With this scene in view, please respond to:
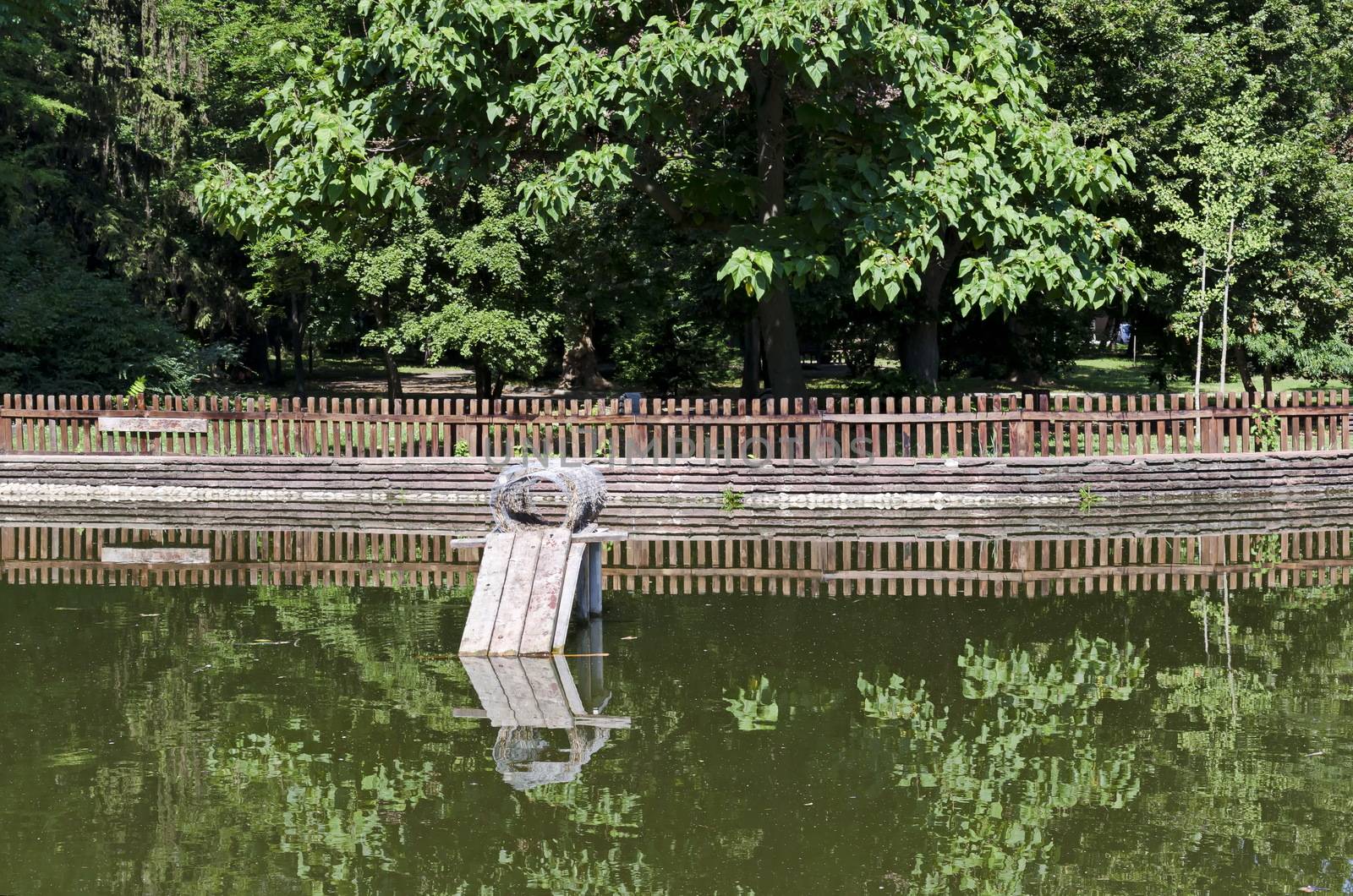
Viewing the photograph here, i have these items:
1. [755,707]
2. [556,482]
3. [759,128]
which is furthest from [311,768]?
[759,128]

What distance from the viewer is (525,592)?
452 inches

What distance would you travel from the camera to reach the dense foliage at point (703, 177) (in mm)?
19094

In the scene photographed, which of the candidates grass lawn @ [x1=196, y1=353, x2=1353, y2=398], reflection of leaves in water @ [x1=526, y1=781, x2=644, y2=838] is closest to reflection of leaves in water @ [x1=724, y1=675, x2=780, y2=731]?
reflection of leaves in water @ [x1=526, y1=781, x2=644, y2=838]

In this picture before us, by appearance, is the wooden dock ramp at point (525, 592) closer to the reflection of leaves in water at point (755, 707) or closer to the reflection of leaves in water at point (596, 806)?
the reflection of leaves in water at point (755, 707)

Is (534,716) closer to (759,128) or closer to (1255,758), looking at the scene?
(1255,758)

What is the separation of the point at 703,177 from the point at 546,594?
11.8m

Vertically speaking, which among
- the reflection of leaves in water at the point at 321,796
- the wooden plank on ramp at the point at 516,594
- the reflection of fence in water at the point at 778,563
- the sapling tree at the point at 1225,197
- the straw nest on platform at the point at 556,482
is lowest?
the reflection of fence in water at the point at 778,563

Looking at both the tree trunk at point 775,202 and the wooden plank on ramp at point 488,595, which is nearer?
the wooden plank on ramp at point 488,595

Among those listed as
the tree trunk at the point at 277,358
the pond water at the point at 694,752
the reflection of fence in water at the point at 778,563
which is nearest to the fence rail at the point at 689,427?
the reflection of fence in water at the point at 778,563

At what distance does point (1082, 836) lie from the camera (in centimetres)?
718

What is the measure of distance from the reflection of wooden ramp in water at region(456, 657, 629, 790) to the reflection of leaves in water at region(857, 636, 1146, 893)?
1.81m

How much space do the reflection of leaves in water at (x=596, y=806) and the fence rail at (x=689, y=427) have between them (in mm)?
12771

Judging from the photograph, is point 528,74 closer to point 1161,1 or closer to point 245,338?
point 1161,1

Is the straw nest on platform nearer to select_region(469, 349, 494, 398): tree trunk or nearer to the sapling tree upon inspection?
the sapling tree
